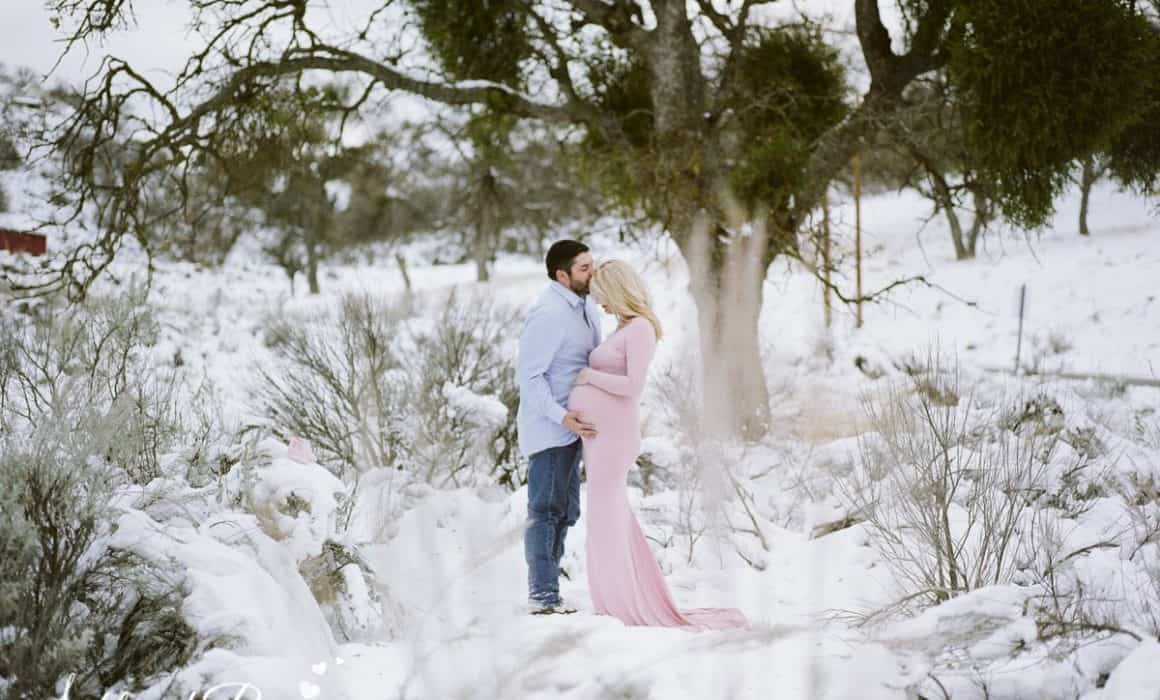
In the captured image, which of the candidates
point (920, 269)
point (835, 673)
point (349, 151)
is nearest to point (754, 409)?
point (349, 151)

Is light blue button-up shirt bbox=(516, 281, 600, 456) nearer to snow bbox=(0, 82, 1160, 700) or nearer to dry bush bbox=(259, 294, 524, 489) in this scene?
snow bbox=(0, 82, 1160, 700)

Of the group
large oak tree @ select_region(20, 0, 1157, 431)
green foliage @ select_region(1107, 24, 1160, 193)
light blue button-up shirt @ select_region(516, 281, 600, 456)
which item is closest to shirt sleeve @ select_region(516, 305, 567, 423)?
light blue button-up shirt @ select_region(516, 281, 600, 456)

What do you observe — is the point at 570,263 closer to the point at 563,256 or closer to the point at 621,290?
the point at 563,256

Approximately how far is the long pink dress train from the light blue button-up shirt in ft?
0.30

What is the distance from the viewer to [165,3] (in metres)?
8.44

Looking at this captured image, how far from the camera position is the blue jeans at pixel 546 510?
4.56 metres

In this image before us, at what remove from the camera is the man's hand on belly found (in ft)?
14.3

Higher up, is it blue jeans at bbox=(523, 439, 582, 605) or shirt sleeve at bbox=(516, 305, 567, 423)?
shirt sleeve at bbox=(516, 305, 567, 423)

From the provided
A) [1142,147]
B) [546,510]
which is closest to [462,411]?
[546,510]

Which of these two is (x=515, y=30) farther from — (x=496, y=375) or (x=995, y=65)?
(x=995, y=65)

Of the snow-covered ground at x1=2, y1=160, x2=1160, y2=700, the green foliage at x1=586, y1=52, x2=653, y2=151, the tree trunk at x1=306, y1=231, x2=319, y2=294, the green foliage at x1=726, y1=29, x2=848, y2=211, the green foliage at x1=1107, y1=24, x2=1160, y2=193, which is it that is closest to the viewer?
the snow-covered ground at x1=2, y1=160, x2=1160, y2=700

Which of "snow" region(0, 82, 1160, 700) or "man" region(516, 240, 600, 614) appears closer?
"snow" region(0, 82, 1160, 700)

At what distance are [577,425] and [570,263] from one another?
778 mm

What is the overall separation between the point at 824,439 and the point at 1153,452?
10.8 ft
